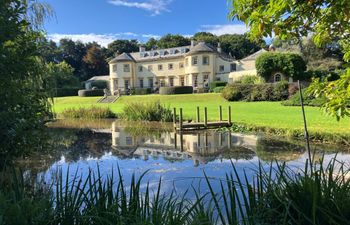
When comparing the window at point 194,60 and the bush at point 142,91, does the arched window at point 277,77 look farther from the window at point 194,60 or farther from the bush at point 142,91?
the bush at point 142,91

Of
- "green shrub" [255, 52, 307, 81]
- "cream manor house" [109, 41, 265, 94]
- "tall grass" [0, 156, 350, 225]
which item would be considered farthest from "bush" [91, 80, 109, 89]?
"tall grass" [0, 156, 350, 225]

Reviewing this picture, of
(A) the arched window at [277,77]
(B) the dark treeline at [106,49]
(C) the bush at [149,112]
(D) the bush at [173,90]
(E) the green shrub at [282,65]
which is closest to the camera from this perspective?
(C) the bush at [149,112]

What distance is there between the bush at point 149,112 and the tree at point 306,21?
17.1 metres

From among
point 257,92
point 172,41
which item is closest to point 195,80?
point 257,92

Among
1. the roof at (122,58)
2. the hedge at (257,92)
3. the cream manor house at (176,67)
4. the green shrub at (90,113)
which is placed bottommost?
the green shrub at (90,113)

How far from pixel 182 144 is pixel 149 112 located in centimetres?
854

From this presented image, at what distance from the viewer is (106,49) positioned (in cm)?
7362

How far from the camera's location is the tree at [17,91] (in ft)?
18.1

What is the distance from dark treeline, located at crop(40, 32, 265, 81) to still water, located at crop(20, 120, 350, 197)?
185 ft

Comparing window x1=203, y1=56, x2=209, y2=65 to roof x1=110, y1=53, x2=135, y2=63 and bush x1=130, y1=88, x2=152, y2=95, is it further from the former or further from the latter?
roof x1=110, y1=53, x2=135, y2=63

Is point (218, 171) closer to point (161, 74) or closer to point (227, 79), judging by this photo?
point (227, 79)

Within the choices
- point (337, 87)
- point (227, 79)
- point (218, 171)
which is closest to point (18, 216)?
point (337, 87)

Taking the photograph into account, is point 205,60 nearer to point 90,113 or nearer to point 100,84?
point 100,84

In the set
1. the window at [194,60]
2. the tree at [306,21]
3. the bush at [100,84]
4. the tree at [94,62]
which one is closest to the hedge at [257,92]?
the window at [194,60]
